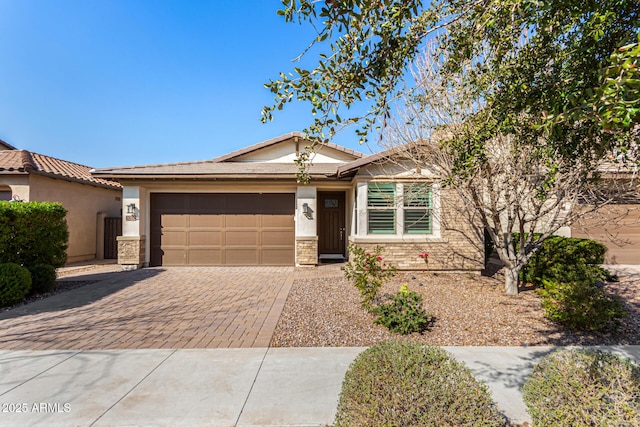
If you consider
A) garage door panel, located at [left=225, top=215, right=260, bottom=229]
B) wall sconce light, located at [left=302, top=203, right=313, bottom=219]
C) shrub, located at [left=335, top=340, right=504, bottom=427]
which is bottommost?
shrub, located at [left=335, top=340, right=504, bottom=427]

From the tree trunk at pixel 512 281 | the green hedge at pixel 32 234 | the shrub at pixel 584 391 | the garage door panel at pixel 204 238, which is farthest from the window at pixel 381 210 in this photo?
the green hedge at pixel 32 234

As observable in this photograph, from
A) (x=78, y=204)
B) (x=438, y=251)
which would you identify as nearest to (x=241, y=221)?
(x=438, y=251)

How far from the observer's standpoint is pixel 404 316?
512 cm

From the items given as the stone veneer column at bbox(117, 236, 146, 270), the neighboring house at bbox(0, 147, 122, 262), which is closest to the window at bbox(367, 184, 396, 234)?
the stone veneer column at bbox(117, 236, 146, 270)

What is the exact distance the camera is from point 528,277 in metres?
7.99

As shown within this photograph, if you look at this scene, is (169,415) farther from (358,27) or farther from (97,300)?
(97,300)

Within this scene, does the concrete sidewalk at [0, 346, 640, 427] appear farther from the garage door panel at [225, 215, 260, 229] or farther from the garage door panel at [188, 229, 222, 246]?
the garage door panel at [225, 215, 260, 229]

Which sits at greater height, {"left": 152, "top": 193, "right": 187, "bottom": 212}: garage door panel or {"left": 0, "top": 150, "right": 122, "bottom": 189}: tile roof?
{"left": 0, "top": 150, "right": 122, "bottom": 189}: tile roof

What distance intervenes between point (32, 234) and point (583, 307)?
39.0 feet

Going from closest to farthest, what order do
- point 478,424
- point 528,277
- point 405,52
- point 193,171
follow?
point 478,424 → point 405,52 → point 528,277 → point 193,171

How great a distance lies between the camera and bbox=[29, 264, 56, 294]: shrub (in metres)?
7.40

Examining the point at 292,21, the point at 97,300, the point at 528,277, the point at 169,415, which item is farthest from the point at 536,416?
the point at 97,300

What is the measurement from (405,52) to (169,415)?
4.12 metres

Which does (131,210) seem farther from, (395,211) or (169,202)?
(395,211)
